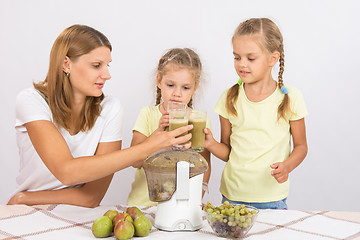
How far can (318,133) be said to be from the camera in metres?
3.54

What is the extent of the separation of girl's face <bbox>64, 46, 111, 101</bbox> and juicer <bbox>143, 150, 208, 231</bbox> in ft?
2.28

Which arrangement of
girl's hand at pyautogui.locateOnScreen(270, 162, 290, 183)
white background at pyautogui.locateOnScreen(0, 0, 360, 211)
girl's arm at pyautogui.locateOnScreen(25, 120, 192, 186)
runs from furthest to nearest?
white background at pyautogui.locateOnScreen(0, 0, 360, 211) → girl's hand at pyautogui.locateOnScreen(270, 162, 290, 183) → girl's arm at pyautogui.locateOnScreen(25, 120, 192, 186)

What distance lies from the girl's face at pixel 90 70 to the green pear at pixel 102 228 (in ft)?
2.80

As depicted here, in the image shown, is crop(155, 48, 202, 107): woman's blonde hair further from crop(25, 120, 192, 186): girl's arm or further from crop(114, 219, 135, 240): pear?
crop(114, 219, 135, 240): pear

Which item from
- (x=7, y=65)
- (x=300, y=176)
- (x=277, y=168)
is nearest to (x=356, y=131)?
(x=300, y=176)

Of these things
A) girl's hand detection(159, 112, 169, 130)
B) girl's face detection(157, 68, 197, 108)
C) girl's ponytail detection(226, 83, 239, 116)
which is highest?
girl's face detection(157, 68, 197, 108)

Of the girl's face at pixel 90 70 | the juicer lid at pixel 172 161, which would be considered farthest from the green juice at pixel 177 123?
the girl's face at pixel 90 70

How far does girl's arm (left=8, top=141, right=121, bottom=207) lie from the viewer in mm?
2146

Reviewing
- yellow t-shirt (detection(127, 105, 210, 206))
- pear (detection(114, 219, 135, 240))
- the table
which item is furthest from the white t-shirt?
pear (detection(114, 219, 135, 240))

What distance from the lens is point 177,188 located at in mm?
1711

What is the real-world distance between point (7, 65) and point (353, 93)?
2.61 meters

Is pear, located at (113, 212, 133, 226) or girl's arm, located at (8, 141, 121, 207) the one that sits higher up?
pear, located at (113, 212, 133, 226)

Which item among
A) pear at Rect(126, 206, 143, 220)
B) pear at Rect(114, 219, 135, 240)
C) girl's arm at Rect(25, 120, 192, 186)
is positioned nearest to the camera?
pear at Rect(114, 219, 135, 240)

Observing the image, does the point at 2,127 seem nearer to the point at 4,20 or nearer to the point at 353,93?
the point at 4,20
